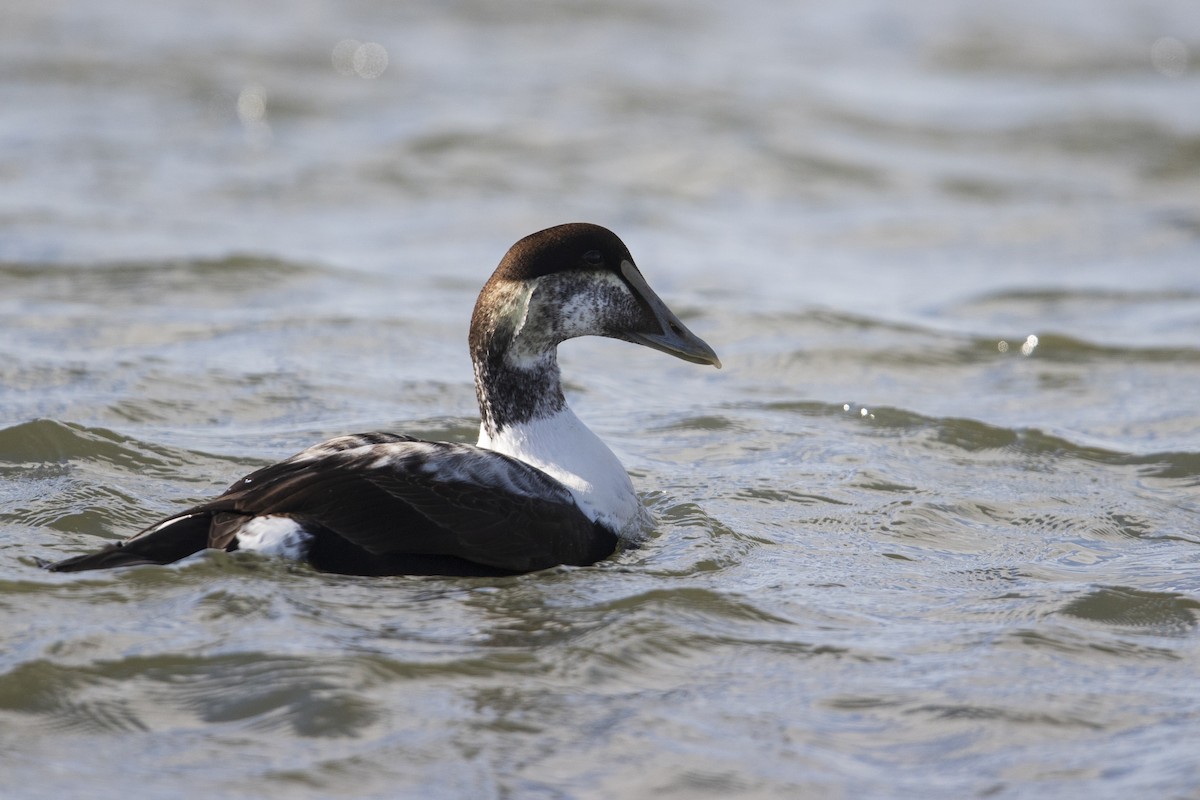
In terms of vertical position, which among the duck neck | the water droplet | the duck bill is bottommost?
the duck neck

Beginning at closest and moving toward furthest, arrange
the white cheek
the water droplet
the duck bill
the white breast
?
the white breast → the white cheek → the duck bill → the water droplet

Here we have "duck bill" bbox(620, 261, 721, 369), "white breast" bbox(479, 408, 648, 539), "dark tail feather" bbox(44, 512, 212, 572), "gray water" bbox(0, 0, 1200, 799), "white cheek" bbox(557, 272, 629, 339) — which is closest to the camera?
"gray water" bbox(0, 0, 1200, 799)

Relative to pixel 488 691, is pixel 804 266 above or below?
above

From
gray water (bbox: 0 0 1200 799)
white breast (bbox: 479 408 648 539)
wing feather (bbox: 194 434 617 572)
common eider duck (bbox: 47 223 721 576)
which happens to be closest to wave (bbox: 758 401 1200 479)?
gray water (bbox: 0 0 1200 799)

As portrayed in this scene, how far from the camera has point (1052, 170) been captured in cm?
1631

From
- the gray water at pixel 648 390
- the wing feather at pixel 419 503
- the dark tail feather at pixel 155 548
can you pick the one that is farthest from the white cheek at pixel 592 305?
the dark tail feather at pixel 155 548

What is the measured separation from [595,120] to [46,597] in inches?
477

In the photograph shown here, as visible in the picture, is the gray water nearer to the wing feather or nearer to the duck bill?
the wing feather

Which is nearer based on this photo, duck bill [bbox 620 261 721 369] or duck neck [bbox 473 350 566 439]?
duck neck [bbox 473 350 566 439]

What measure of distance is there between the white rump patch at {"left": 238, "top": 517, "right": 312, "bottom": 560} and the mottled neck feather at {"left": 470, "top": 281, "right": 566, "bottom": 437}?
1.10 meters

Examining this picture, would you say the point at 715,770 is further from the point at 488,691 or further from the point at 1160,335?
the point at 1160,335

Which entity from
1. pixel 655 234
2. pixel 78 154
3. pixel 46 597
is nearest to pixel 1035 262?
pixel 655 234

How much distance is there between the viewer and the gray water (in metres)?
5.12

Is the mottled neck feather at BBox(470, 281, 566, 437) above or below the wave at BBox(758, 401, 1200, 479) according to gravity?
above
